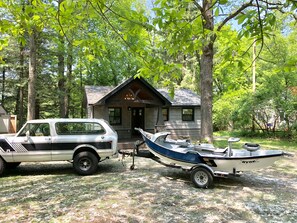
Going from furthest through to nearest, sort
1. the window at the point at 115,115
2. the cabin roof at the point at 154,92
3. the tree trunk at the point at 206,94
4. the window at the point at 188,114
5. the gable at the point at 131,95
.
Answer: the window at the point at 188,114
the window at the point at 115,115
the cabin roof at the point at 154,92
the gable at the point at 131,95
the tree trunk at the point at 206,94

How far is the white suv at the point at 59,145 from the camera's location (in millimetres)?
7441

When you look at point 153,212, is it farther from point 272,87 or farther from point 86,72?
point 86,72

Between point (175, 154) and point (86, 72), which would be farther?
point (86, 72)

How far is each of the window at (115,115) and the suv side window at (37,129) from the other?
8962 mm

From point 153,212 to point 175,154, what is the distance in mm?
2293

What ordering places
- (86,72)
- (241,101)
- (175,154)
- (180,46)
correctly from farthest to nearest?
(86,72), (241,101), (175,154), (180,46)

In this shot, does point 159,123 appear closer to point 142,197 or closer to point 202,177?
point 202,177

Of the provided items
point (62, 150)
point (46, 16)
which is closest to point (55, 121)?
point (62, 150)

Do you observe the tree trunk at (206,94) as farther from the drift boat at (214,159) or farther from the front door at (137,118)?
the drift boat at (214,159)

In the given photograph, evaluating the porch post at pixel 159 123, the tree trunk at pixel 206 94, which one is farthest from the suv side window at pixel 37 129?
the porch post at pixel 159 123

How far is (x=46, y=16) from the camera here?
396cm

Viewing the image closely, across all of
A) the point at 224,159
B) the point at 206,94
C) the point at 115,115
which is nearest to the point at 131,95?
the point at 115,115

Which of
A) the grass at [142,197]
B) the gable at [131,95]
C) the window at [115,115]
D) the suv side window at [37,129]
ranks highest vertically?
the gable at [131,95]

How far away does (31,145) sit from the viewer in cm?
750
